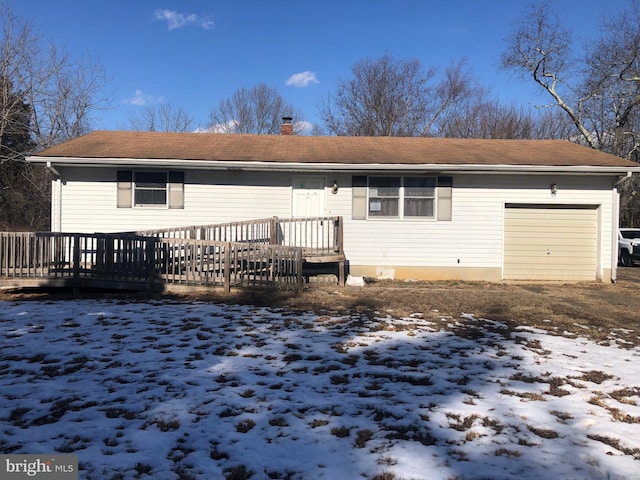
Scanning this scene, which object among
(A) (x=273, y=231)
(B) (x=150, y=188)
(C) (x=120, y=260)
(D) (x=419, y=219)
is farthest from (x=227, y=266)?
(D) (x=419, y=219)

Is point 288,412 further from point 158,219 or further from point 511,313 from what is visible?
point 158,219

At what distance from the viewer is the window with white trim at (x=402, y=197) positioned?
11.5m

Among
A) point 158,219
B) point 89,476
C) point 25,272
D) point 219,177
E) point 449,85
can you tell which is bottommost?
point 89,476

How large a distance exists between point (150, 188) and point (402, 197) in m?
6.49

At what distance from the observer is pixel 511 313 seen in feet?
24.5

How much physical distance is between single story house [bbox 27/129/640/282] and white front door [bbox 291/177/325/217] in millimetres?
26

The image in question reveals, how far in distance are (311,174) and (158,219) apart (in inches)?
161

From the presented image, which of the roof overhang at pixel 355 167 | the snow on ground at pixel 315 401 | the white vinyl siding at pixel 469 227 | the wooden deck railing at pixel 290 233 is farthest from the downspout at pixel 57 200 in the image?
the white vinyl siding at pixel 469 227

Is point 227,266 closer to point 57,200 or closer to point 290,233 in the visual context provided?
point 290,233

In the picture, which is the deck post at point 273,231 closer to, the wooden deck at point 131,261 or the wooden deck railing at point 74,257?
the wooden deck at point 131,261

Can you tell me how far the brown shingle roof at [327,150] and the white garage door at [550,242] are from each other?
1384mm

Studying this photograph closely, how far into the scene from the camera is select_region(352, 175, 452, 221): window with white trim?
11484mm

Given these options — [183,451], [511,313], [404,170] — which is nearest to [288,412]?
[183,451]

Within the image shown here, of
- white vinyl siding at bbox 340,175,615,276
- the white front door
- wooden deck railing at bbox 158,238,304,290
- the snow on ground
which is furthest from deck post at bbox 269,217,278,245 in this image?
the snow on ground
